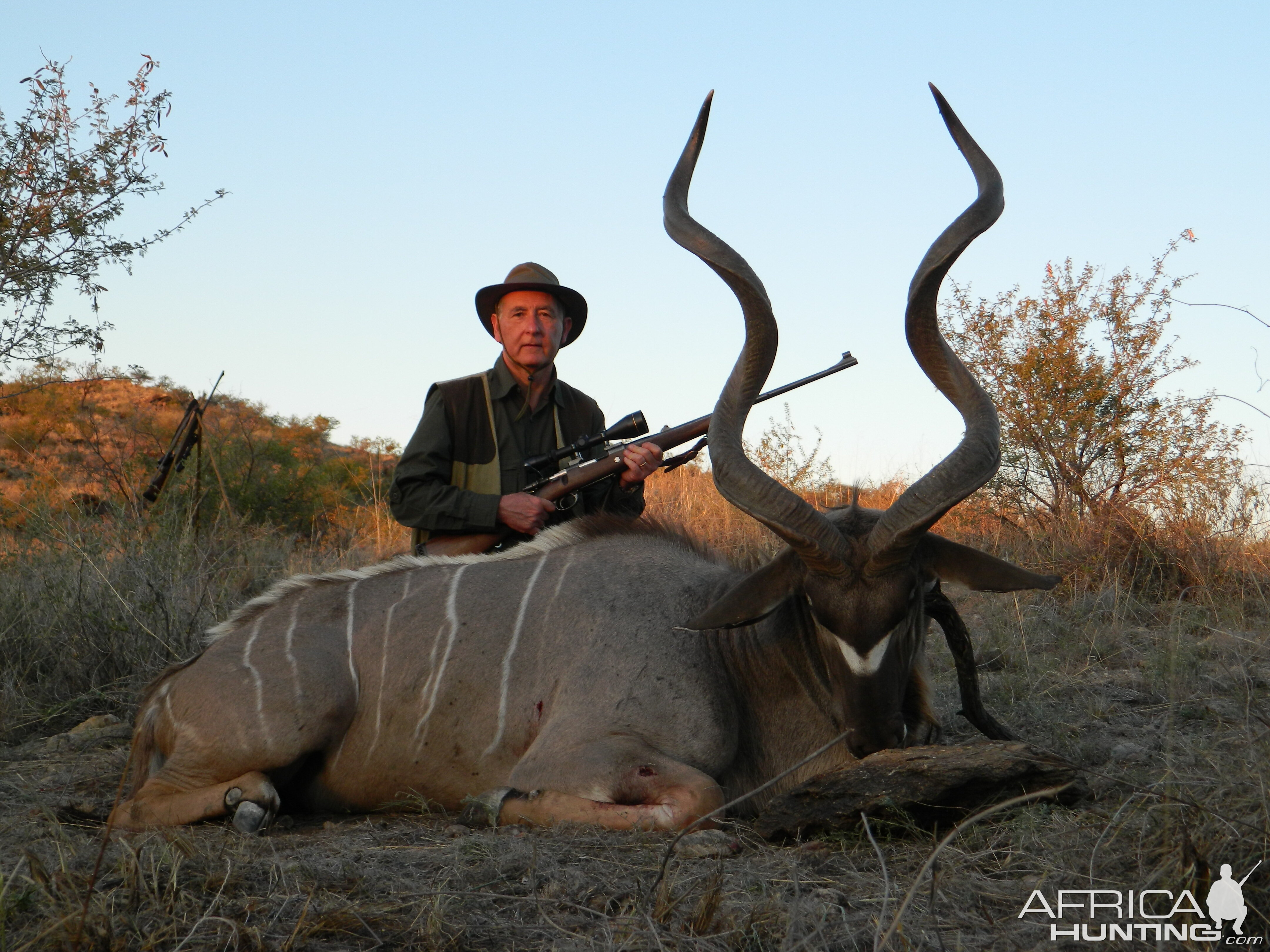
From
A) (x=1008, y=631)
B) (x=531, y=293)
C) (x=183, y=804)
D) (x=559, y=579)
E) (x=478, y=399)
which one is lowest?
(x=183, y=804)

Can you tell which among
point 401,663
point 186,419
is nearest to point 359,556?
point 186,419

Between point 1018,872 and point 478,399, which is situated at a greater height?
point 478,399

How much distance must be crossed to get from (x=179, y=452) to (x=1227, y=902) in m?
8.21

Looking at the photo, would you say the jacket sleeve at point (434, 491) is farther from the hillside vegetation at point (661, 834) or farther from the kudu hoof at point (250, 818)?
the kudu hoof at point (250, 818)

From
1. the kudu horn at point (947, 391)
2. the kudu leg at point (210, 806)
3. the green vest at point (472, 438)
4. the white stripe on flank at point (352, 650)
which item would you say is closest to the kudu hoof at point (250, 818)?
the kudu leg at point (210, 806)

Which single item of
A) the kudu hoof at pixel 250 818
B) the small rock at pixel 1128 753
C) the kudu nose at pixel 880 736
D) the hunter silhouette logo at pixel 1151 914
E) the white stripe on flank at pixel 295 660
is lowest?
the kudu hoof at pixel 250 818

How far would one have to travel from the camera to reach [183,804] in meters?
3.95

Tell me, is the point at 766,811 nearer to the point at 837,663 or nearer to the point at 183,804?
the point at 837,663

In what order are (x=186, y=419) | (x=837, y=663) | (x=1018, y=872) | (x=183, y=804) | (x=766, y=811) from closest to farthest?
(x=1018, y=872) → (x=766, y=811) → (x=837, y=663) → (x=183, y=804) → (x=186, y=419)

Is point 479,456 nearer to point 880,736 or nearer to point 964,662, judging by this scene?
point 964,662

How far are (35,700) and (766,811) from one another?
13.6ft

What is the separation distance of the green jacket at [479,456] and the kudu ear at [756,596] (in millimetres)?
1878

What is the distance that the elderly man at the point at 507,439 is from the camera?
5559 millimetres

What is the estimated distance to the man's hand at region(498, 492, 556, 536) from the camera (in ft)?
17.9
